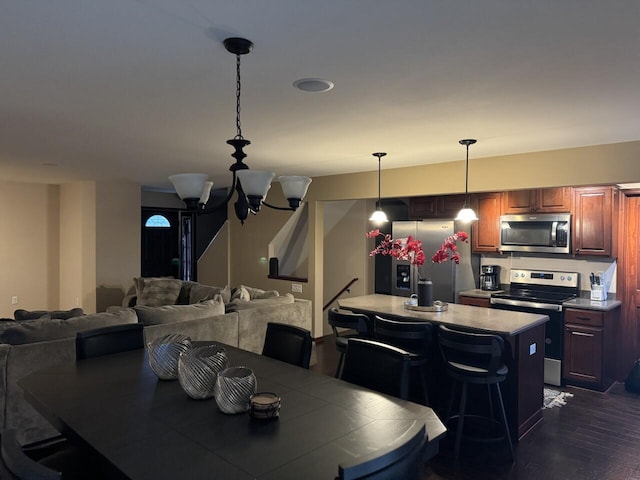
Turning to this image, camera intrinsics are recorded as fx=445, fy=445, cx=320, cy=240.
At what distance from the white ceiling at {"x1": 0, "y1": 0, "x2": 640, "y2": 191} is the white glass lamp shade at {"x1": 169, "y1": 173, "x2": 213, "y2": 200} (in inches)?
20.6

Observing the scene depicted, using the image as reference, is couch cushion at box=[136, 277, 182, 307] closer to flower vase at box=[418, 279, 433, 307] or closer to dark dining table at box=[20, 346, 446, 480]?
flower vase at box=[418, 279, 433, 307]

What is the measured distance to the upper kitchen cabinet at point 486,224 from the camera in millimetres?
5512

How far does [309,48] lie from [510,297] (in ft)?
13.8

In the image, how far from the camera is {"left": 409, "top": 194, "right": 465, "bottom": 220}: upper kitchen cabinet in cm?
582

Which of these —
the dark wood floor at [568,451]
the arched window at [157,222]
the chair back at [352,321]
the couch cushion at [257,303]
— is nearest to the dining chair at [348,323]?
the chair back at [352,321]

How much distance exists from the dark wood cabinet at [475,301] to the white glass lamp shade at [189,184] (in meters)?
4.06

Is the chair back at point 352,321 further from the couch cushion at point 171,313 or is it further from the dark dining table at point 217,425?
the dark dining table at point 217,425

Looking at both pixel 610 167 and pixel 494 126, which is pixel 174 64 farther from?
pixel 610 167

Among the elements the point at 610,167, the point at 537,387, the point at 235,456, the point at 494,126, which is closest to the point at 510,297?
the point at 537,387

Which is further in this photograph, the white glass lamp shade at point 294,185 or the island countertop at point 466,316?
the island countertop at point 466,316

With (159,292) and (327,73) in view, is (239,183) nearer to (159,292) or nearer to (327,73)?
(327,73)

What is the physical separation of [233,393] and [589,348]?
4110 mm

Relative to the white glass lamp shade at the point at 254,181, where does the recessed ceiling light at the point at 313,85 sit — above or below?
above

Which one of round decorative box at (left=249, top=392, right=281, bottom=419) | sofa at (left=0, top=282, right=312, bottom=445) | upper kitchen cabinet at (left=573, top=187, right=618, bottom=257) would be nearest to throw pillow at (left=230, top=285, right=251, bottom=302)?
sofa at (left=0, top=282, right=312, bottom=445)
